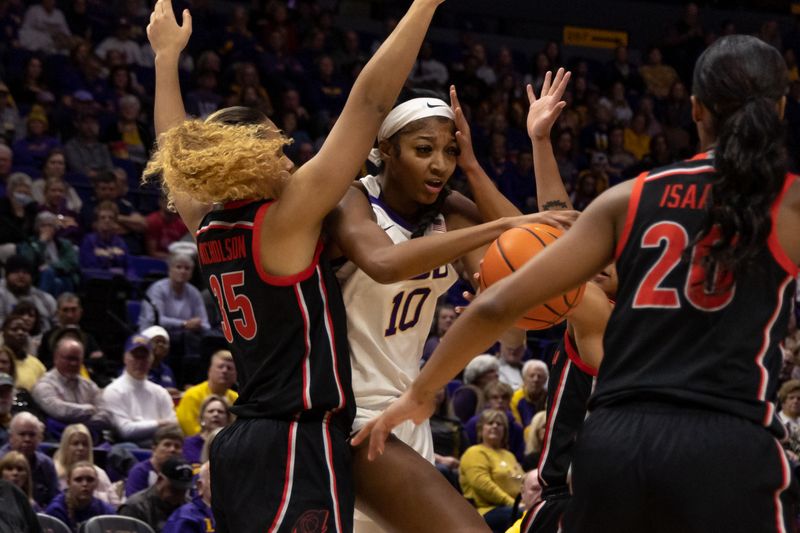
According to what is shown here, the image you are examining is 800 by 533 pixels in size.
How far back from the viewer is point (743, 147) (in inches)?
117

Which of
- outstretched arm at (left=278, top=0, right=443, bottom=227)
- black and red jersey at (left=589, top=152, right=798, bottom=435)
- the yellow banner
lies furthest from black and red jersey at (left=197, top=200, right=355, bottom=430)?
the yellow banner

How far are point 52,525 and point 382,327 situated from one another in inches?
156

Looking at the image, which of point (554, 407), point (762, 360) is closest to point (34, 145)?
point (554, 407)

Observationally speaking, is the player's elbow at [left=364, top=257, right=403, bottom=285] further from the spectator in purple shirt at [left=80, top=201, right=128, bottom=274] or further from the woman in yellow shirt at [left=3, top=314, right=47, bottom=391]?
the spectator in purple shirt at [left=80, top=201, right=128, bottom=274]

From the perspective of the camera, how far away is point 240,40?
51.0ft

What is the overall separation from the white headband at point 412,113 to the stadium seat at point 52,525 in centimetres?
410

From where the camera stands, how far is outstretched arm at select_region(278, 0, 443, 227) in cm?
393

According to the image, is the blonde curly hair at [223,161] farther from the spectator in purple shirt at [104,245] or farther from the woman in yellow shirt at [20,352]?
the spectator in purple shirt at [104,245]

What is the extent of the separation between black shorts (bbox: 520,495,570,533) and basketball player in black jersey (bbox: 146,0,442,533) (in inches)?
26.4

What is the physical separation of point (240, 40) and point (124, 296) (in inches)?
199

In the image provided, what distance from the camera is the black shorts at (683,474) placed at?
291cm

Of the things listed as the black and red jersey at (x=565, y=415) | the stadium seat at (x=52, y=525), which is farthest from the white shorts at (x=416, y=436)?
the stadium seat at (x=52, y=525)

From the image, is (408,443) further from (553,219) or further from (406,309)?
(553,219)

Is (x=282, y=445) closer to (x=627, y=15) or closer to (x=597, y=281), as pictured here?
(x=597, y=281)
